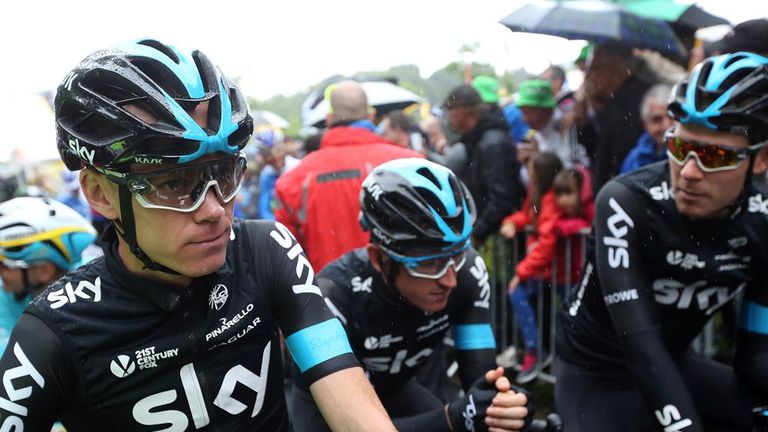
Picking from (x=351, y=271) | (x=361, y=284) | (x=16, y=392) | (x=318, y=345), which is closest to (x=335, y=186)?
(x=351, y=271)

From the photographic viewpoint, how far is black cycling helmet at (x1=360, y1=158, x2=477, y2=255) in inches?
118

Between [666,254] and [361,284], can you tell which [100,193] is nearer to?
[361,284]

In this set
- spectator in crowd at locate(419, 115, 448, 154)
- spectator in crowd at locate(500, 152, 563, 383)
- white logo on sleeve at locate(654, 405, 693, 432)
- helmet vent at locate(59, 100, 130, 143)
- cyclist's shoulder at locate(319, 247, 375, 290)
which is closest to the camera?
helmet vent at locate(59, 100, 130, 143)

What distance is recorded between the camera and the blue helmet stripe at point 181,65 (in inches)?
80.4

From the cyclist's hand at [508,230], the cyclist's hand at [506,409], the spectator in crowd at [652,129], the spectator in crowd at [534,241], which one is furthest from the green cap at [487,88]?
the cyclist's hand at [506,409]

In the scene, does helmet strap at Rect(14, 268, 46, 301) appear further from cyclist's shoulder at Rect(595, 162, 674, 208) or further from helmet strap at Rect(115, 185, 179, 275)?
cyclist's shoulder at Rect(595, 162, 674, 208)

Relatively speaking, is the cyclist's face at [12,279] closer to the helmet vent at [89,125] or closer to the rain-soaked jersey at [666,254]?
the helmet vent at [89,125]

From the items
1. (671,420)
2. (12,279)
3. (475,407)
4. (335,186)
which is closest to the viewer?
(475,407)

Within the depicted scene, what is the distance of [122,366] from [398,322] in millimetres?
1458

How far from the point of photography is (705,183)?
2887 millimetres

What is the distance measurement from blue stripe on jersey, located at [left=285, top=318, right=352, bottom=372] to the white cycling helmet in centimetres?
226

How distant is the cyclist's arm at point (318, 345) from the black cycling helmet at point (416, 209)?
77 centimetres

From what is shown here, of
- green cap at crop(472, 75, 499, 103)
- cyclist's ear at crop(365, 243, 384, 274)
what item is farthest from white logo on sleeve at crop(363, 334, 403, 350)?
green cap at crop(472, 75, 499, 103)

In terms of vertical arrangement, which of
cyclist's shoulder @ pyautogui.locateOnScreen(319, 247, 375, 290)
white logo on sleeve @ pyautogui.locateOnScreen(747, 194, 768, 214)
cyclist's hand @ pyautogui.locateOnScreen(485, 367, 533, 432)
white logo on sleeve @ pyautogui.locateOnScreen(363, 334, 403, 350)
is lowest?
white logo on sleeve @ pyautogui.locateOnScreen(363, 334, 403, 350)
